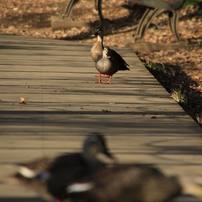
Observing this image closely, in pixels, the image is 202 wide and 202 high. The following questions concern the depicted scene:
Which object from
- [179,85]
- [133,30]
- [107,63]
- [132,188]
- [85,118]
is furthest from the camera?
[133,30]

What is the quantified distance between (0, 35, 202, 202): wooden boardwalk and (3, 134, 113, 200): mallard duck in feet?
3.01

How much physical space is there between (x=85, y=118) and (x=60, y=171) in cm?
370

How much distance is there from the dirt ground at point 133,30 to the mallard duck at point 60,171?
4.90 m

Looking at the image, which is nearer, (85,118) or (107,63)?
(85,118)

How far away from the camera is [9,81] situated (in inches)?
408

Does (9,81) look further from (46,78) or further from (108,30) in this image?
(108,30)

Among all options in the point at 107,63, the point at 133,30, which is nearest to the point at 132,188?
the point at 107,63

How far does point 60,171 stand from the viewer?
4.15 m

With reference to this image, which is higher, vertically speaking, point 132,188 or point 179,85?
point 132,188

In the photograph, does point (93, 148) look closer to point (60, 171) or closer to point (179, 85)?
point (60, 171)

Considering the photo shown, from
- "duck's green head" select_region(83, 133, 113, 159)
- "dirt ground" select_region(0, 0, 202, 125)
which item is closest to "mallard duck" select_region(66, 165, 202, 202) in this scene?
"duck's green head" select_region(83, 133, 113, 159)

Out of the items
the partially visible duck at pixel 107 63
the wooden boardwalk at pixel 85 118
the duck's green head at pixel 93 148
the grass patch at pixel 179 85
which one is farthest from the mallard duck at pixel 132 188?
the partially visible duck at pixel 107 63

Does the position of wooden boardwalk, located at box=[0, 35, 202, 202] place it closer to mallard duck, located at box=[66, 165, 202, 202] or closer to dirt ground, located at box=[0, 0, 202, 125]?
dirt ground, located at box=[0, 0, 202, 125]

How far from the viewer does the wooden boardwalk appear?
20.8 ft
